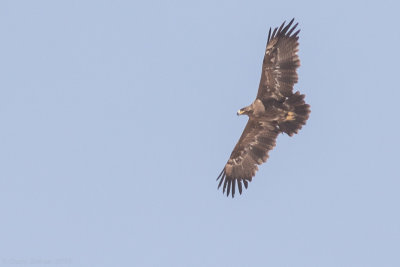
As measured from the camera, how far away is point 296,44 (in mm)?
27859

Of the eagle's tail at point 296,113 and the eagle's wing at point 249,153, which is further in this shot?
the eagle's wing at point 249,153

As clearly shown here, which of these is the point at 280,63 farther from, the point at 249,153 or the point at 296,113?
the point at 249,153

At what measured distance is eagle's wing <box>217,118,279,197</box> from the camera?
28.9 m

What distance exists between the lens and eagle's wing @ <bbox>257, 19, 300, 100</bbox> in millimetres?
27734

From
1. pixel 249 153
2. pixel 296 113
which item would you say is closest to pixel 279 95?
pixel 296 113

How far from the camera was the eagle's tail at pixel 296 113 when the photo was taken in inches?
1094

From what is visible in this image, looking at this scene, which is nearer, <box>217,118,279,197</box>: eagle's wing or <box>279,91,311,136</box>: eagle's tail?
<box>279,91,311,136</box>: eagle's tail

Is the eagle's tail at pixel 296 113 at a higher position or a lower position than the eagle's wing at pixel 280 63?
lower

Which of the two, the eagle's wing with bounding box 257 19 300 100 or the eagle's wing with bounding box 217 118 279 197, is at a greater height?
the eagle's wing with bounding box 257 19 300 100

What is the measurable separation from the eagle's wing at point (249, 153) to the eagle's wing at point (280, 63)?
1397 mm

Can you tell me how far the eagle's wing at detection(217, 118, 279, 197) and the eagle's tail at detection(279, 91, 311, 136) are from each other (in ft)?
2.38

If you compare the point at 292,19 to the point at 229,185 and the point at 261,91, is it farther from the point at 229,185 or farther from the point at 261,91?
the point at 229,185

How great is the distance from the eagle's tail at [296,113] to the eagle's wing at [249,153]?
2.38ft

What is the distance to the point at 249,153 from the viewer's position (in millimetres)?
29266
